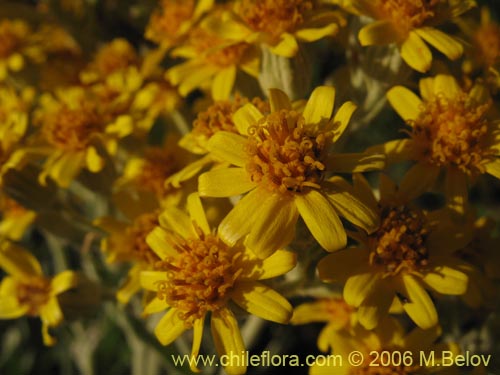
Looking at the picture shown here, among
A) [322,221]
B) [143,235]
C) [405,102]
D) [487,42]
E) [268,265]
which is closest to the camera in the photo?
[322,221]

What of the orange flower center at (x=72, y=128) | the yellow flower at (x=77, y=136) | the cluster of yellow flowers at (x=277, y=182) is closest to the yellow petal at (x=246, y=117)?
the cluster of yellow flowers at (x=277, y=182)

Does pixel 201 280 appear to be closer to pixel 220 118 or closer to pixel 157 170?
pixel 220 118

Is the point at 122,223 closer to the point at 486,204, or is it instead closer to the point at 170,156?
the point at 170,156

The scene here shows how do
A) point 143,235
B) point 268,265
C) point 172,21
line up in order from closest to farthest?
1. point 268,265
2. point 143,235
3. point 172,21

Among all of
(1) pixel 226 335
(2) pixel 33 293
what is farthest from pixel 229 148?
(2) pixel 33 293

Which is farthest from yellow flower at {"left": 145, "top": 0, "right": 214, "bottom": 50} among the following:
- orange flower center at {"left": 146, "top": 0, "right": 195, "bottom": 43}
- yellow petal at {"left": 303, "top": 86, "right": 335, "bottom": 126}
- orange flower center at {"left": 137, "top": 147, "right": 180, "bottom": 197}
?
yellow petal at {"left": 303, "top": 86, "right": 335, "bottom": 126}

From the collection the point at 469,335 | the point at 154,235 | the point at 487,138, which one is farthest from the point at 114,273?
the point at 487,138

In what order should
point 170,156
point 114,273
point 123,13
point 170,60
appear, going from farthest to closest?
point 123,13
point 170,60
point 114,273
point 170,156
